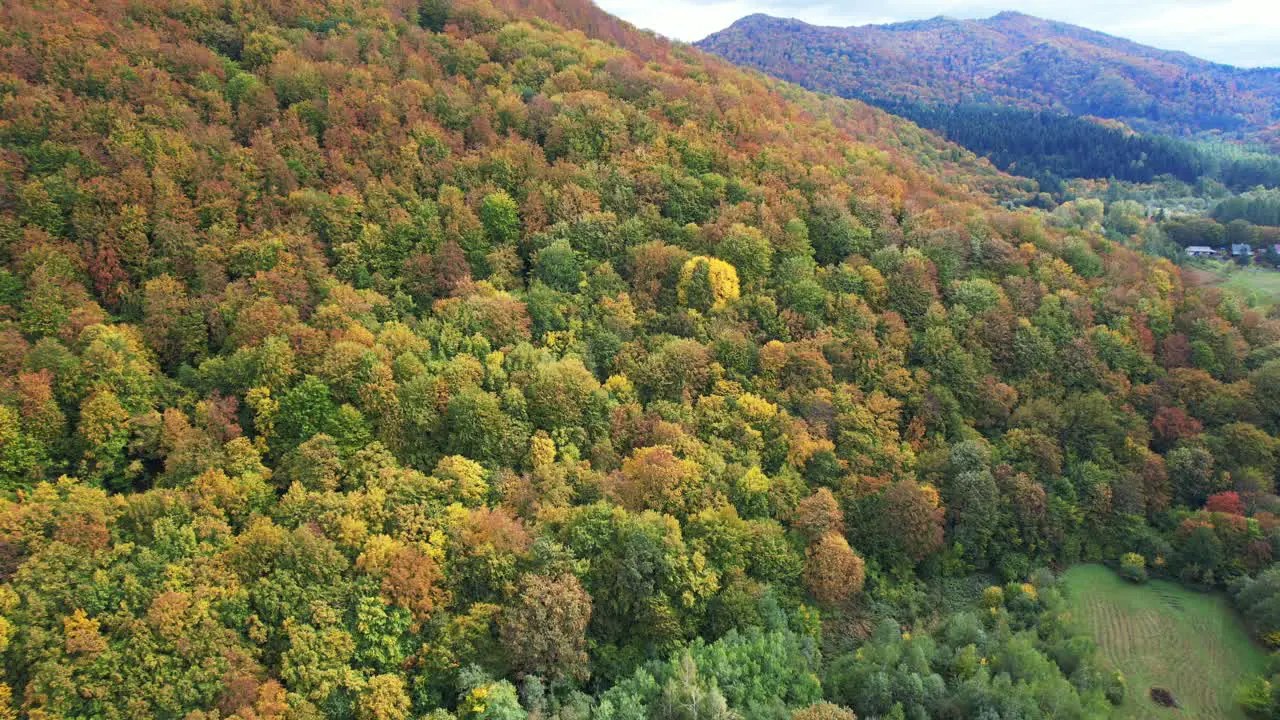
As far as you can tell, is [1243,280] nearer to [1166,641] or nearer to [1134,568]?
[1134,568]

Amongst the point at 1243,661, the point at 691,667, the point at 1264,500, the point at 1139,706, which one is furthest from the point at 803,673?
the point at 1264,500

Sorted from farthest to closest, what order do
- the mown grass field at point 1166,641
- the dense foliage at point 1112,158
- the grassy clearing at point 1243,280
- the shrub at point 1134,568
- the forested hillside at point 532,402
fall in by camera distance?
the dense foliage at point 1112,158 < the grassy clearing at point 1243,280 < the shrub at point 1134,568 < the mown grass field at point 1166,641 < the forested hillside at point 532,402

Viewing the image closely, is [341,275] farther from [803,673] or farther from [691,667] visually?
[803,673]

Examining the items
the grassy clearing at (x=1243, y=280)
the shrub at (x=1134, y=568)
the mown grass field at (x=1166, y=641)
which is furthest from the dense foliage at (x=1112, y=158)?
the mown grass field at (x=1166, y=641)

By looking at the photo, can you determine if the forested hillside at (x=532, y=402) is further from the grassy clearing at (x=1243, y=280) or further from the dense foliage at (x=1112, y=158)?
the dense foliage at (x=1112, y=158)

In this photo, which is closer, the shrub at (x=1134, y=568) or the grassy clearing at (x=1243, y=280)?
the shrub at (x=1134, y=568)

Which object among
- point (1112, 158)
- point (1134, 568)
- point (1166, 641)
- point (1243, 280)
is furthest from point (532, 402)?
point (1112, 158)
